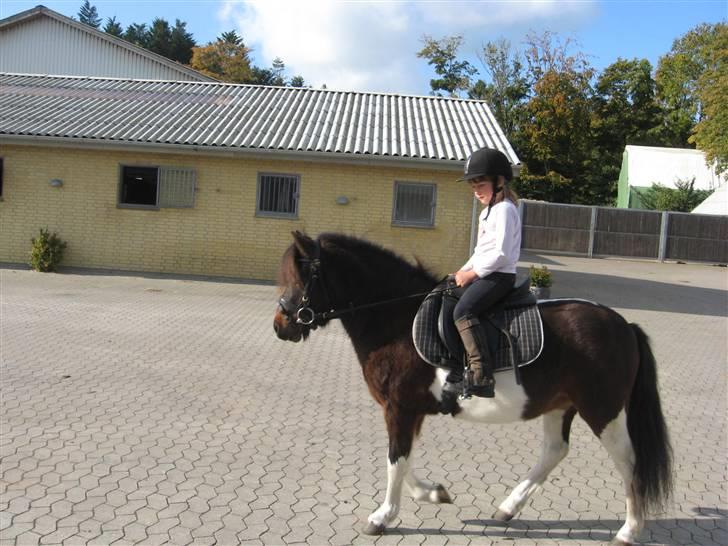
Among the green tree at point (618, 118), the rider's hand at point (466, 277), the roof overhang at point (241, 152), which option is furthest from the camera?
the green tree at point (618, 118)

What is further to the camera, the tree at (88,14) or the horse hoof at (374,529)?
the tree at (88,14)

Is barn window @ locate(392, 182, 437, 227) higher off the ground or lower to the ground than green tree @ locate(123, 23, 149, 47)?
lower

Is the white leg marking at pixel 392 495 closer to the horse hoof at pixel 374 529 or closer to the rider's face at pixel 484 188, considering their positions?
the horse hoof at pixel 374 529

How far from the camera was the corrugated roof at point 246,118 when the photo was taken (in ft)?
52.2

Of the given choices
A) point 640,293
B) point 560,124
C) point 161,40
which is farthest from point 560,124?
point 161,40

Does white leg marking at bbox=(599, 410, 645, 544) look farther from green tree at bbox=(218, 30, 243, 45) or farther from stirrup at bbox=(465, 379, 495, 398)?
green tree at bbox=(218, 30, 243, 45)

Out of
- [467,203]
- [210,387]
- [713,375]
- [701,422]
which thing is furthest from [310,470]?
[467,203]

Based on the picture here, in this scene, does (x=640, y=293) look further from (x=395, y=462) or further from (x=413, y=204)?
(x=395, y=462)

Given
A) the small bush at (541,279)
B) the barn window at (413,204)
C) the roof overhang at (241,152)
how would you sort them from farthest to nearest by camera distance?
the barn window at (413,204) < the roof overhang at (241,152) < the small bush at (541,279)

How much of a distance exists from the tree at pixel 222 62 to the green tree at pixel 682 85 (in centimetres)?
3722

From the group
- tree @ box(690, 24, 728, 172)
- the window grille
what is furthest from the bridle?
tree @ box(690, 24, 728, 172)

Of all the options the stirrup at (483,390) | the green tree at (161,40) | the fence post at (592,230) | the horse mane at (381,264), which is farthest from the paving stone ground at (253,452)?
the green tree at (161,40)

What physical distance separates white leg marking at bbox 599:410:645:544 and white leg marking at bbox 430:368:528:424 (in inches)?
23.3

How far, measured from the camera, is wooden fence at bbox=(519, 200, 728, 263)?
103ft
